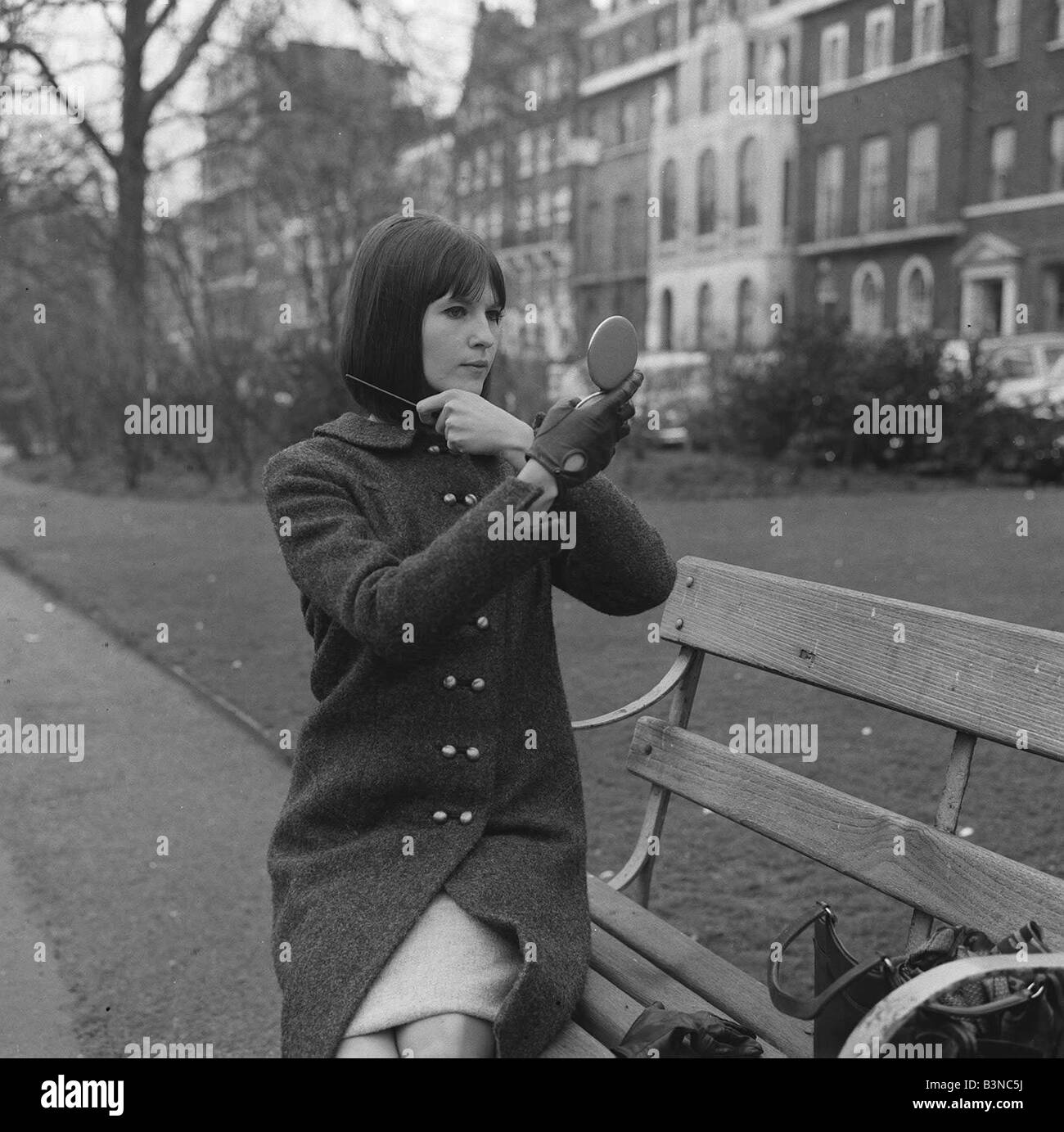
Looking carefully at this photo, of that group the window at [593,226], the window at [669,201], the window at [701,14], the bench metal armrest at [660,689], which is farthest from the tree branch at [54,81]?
the window at [593,226]

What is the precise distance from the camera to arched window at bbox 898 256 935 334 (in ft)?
110

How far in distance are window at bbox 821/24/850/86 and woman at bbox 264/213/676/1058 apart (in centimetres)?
3558

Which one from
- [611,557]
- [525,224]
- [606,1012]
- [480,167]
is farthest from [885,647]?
[525,224]

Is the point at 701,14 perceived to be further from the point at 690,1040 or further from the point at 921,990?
the point at 921,990

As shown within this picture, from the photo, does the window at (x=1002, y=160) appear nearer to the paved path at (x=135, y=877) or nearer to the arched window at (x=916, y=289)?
the arched window at (x=916, y=289)

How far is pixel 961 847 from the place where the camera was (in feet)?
7.26

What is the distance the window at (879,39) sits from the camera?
33.0 metres

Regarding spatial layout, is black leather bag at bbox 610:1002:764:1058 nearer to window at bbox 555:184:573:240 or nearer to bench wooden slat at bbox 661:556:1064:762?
bench wooden slat at bbox 661:556:1064:762

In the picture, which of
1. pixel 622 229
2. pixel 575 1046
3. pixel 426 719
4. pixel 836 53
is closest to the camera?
pixel 575 1046

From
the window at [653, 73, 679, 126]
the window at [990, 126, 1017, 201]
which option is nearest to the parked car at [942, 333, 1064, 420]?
the window at [990, 126, 1017, 201]

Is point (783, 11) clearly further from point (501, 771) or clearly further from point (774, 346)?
point (501, 771)

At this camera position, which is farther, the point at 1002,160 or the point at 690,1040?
the point at 1002,160

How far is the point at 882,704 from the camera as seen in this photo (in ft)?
8.23

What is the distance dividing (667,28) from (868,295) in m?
11.4
